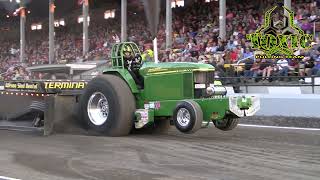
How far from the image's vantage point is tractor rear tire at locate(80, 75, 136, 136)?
32.3ft

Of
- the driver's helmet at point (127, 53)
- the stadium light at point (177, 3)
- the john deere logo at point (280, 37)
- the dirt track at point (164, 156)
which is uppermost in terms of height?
the stadium light at point (177, 3)

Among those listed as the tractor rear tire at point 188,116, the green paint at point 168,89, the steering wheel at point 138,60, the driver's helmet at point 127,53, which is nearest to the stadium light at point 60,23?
the driver's helmet at point 127,53

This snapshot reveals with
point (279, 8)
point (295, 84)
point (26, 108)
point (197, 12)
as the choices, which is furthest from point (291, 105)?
point (197, 12)

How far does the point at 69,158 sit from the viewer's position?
302 inches

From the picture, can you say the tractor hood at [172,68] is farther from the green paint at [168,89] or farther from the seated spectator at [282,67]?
the seated spectator at [282,67]

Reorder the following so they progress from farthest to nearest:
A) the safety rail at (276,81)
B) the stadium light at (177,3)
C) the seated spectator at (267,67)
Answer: the stadium light at (177,3)
the seated spectator at (267,67)
the safety rail at (276,81)

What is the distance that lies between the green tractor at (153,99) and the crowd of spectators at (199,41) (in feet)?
18.7

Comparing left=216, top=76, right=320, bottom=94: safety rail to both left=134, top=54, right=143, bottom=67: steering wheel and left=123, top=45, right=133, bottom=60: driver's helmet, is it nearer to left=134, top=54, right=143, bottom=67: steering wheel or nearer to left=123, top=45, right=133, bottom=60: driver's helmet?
left=134, top=54, right=143, bottom=67: steering wheel

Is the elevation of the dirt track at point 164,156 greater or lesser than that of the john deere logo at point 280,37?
lesser

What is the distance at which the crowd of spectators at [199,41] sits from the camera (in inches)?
694

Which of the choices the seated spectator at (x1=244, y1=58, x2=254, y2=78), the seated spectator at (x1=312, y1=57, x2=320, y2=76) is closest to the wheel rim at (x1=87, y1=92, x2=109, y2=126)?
the seated spectator at (x1=312, y1=57, x2=320, y2=76)

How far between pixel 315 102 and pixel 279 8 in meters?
13.1

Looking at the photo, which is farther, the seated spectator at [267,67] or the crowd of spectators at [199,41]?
the crowd of spectators at [199,41]

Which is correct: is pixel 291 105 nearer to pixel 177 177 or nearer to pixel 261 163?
pixel 261 163
